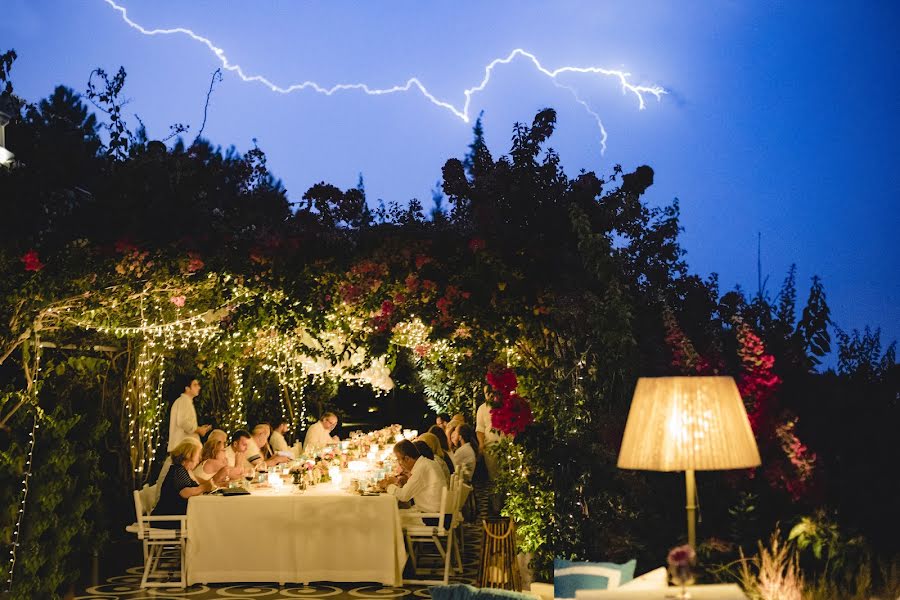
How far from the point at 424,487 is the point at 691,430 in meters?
4.49

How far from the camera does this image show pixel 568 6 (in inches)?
295

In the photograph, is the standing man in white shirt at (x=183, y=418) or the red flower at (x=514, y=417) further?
the standing man in white shirt at (x=183, y=418)

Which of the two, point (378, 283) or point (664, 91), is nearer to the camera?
point (378, 283)

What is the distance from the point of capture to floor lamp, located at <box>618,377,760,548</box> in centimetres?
291

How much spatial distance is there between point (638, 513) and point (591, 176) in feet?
8.22

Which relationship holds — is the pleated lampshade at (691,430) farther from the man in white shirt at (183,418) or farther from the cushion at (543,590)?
the man in white shirt at (183,418)

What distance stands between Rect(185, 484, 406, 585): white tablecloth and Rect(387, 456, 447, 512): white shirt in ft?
0.88

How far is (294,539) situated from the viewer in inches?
276

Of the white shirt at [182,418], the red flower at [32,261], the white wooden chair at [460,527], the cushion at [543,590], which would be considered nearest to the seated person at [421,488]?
the white wooden chair at [460,527]

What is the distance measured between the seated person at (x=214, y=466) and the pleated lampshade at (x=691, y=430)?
529 centimetres

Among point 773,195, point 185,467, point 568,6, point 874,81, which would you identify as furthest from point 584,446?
point 773,195

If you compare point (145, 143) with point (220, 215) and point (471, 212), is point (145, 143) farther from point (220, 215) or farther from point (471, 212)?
point (471, 212)

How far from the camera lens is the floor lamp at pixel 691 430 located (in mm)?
2914

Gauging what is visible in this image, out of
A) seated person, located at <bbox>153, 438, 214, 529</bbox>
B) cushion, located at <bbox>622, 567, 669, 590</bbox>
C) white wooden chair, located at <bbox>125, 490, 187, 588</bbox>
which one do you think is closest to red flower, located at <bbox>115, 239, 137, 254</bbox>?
seated person, located at <bbox>153, 438, 214, 529</bbox>
